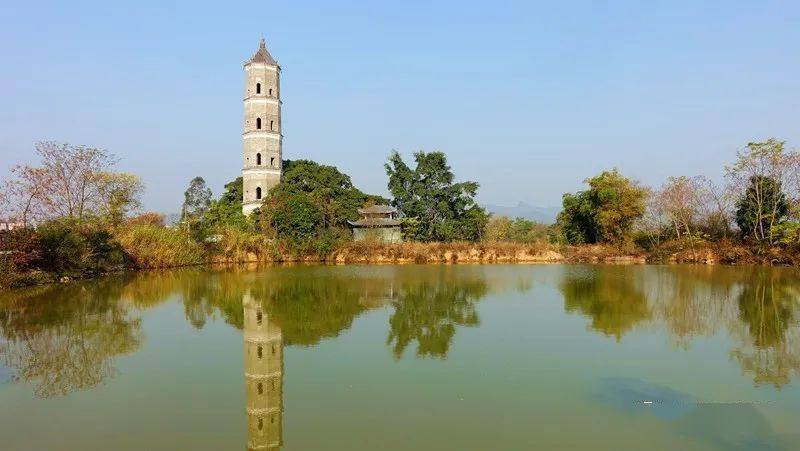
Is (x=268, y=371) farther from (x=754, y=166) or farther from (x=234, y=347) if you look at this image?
(x=754, y=166)

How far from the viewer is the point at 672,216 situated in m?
28.5

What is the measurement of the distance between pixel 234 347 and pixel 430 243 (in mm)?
20840

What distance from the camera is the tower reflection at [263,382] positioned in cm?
509

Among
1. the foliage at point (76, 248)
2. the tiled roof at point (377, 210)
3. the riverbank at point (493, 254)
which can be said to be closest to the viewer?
the foliage at point (76, 248)

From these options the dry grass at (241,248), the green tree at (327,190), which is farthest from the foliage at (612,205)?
the dry grass at (241,248)

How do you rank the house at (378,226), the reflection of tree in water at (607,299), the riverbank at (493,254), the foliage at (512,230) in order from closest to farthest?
the reflection of tree in water at (607,299) → the riverbank at (493,254) → the house at (378,226) → the foliage at (512,230)

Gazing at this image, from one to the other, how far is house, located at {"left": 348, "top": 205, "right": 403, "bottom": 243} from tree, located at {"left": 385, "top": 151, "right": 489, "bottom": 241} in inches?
42.3

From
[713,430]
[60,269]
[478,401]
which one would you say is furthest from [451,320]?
[60,269]

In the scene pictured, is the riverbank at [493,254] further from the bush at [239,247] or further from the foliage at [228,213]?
the foliage at [228,213]

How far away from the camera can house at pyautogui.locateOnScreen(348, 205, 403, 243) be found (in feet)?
102

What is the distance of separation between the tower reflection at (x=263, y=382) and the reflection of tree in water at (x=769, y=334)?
17.8 feet

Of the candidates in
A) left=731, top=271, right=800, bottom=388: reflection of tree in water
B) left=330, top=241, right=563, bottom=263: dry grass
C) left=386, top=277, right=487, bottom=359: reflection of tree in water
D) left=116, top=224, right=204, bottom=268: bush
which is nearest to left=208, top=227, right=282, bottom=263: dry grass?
left=116, top=224, right=204, bottom=268: bush

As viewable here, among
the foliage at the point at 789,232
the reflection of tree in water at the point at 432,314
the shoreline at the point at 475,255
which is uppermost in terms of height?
the foliage at the point at 789,232

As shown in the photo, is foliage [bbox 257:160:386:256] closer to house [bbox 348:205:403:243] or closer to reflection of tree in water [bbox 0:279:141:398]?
house [bbox 348:205:403:243]
